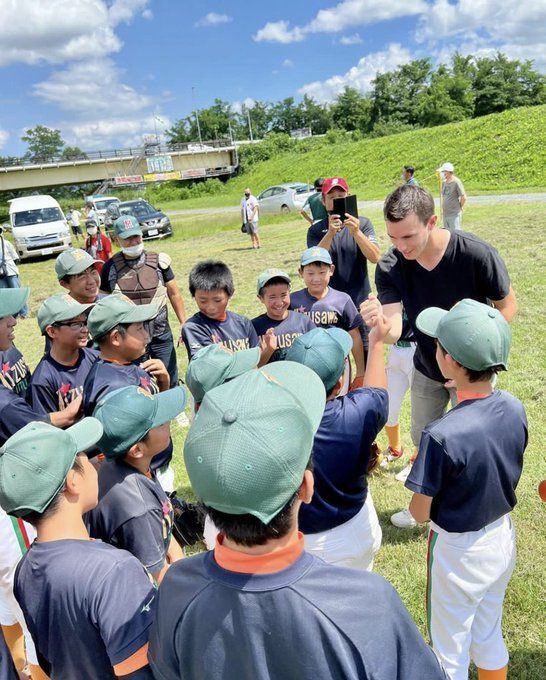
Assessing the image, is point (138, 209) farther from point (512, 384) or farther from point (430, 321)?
point (430, 321)

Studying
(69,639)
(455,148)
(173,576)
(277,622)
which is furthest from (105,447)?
(455,148)

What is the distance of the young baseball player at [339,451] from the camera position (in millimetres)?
2154

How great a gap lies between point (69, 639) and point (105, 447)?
75 centimetres

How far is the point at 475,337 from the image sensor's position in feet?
6.89

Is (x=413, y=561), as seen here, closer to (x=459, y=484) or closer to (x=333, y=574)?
(x=459, y=484)

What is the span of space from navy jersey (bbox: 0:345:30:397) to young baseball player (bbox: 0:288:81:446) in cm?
9

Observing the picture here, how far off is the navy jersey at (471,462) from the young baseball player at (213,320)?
81.5 inches

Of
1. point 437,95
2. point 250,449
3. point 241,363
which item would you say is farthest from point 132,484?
point 437,95

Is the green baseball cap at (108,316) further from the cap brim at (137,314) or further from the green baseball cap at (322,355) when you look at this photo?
the green baseball cap at (322,355)

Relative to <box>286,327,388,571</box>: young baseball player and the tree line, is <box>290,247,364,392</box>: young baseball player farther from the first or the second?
the tree line

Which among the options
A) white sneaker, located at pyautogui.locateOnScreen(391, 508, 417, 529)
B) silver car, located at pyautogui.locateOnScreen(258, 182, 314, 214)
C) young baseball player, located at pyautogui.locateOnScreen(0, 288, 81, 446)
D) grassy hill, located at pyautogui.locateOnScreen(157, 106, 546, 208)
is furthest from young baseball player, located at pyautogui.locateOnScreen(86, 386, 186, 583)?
silver car, located at pyautogui.locateOnScreen(258, 182, 314, 214)

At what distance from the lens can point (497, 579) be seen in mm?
2189

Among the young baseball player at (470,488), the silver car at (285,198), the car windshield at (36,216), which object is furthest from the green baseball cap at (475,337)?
the silver car at (285,198)

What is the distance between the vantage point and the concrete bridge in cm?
4791
